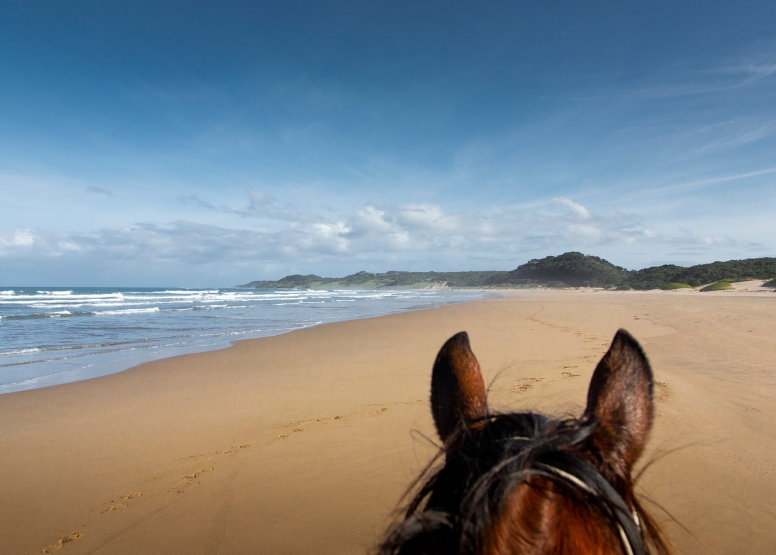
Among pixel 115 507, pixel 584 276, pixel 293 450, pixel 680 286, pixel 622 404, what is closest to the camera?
pixel 622 404

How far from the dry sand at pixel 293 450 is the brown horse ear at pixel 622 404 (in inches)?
3.4

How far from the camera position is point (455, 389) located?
1.45 metres

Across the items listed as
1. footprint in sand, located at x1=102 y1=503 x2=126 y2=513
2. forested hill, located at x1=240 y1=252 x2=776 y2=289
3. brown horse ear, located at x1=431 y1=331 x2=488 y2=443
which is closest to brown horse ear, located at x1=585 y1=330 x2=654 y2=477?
brown horse ear, located at x1=431 y1=331 x2=488 y2=443

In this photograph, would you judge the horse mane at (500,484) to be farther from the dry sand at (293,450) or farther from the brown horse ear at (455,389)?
the brown horse ear at (455,389)

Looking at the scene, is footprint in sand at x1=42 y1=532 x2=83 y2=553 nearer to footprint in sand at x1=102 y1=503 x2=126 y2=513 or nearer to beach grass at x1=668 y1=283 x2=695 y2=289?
footprint in sand at x1=102 y1=503 x2=126 y2=513

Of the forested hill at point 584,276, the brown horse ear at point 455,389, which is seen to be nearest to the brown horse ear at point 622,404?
the brown horse ear at point 455,389

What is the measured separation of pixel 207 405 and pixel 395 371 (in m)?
3.06

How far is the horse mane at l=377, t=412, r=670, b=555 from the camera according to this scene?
0.83m

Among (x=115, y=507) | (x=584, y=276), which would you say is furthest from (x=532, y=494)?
(x=584, y=276)

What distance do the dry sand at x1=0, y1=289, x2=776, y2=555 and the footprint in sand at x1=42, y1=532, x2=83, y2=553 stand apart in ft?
0.05

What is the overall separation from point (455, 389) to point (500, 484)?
0.59 m

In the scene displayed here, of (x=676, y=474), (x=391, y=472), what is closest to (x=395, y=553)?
(x=391, y=472)

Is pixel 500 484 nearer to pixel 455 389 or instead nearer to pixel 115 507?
pixel 455 389

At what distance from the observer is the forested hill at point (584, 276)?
41.8 m
